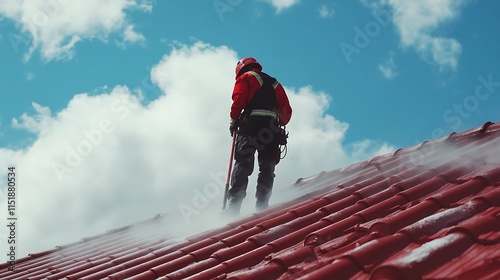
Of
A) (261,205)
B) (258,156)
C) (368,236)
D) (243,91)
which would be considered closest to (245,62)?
(243,91)

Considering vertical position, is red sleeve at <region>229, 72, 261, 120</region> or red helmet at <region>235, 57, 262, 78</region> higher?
red helmet at <region>235, 57, 262, 78</region>

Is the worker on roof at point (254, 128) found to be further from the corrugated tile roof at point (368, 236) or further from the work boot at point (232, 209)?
the corrugated tile roof at point (368, 236)

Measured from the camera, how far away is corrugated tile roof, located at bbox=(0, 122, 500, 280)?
2.09 m

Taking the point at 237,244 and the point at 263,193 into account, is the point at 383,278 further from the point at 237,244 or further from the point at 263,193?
the point at 263,193

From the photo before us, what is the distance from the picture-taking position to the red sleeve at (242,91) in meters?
5.30

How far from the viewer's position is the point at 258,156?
18.6 feet

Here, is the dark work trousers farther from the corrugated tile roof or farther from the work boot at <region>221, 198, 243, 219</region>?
the corrugated tile roof

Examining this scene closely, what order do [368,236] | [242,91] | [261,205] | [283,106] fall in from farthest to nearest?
[283,106] < [261,205] < [242,91] < [368,236]

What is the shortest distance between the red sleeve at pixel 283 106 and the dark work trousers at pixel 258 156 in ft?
1.05

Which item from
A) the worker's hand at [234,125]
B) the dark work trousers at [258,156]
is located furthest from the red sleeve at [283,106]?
the worker's hand at [234,125]

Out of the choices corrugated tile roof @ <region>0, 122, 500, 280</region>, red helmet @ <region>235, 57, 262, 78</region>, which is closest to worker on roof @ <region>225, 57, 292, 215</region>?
red helmet @ <region>235, 57, 262, 78</region>

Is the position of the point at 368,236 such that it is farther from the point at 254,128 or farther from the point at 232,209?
the point at 254,128

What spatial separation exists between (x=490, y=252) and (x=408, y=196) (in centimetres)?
139

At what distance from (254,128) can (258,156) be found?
0.37 metres
